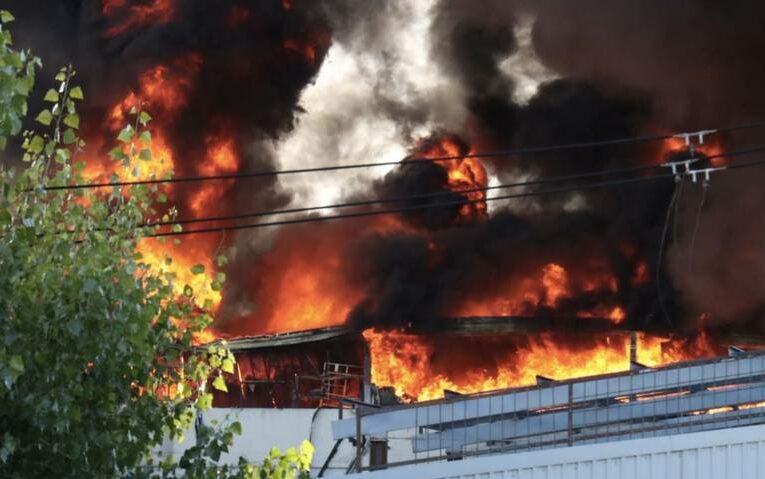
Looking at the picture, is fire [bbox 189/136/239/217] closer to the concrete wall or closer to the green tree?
the concrete wall

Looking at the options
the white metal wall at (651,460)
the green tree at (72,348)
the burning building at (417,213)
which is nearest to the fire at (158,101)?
the burning building at (417,213)

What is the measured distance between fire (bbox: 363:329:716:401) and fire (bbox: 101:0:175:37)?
1004 centimetres

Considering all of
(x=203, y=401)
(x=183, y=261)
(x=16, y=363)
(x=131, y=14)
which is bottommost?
(x=16, y=363)

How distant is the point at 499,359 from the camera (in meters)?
38.3

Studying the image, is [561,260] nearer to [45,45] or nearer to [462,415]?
[45,45]

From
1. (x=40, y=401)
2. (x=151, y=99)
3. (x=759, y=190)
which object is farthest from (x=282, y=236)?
(x=40, y=401)

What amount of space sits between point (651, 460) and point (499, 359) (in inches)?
922

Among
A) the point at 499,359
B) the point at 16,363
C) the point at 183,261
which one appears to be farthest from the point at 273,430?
the point at 16,363

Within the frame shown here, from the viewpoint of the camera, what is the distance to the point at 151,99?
4031 centimetres

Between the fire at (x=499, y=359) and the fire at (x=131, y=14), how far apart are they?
10036mm

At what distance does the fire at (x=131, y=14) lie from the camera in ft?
131

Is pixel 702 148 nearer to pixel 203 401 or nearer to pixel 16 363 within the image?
pixel 203 401

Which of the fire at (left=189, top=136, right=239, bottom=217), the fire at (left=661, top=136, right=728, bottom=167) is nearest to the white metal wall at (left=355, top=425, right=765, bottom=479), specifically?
the fire at (left=661, top=136, right=728, bottom=167)

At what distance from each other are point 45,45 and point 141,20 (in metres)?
2.80
